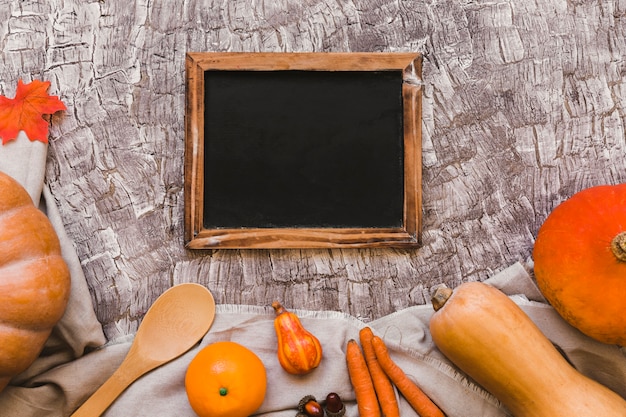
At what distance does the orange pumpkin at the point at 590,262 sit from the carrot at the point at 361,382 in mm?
454

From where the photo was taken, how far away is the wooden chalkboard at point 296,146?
1.23m

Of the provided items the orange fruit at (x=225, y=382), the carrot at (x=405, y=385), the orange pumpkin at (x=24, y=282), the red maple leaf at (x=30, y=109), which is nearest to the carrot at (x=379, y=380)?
the carrot at (x=405, y=385)

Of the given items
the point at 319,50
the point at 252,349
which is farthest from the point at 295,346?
the point at 319,50

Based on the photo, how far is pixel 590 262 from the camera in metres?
1.08

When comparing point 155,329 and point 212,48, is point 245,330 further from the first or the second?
point 212,48

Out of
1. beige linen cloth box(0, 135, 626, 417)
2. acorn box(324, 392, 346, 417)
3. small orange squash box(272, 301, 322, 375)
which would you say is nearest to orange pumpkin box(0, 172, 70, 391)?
beige linen cloth box(0, 135, 626, 417)

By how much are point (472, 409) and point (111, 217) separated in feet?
3.25

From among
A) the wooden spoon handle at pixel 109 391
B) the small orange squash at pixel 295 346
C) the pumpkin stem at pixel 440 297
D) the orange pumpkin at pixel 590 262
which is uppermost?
the orange pumpkin at pixel 590 262

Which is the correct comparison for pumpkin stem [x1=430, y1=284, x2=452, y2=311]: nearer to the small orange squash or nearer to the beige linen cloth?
the beige linen cloth

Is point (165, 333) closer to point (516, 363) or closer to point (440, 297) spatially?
point (440, 297)

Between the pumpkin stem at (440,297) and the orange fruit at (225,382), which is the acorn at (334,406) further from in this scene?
the pumpkin stem at (440,297)

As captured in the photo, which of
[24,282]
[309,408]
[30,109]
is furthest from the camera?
[30,109]

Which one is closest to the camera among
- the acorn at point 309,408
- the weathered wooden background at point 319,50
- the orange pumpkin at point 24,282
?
the orange pumpkin at point 24,282

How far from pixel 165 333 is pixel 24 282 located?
34cm
